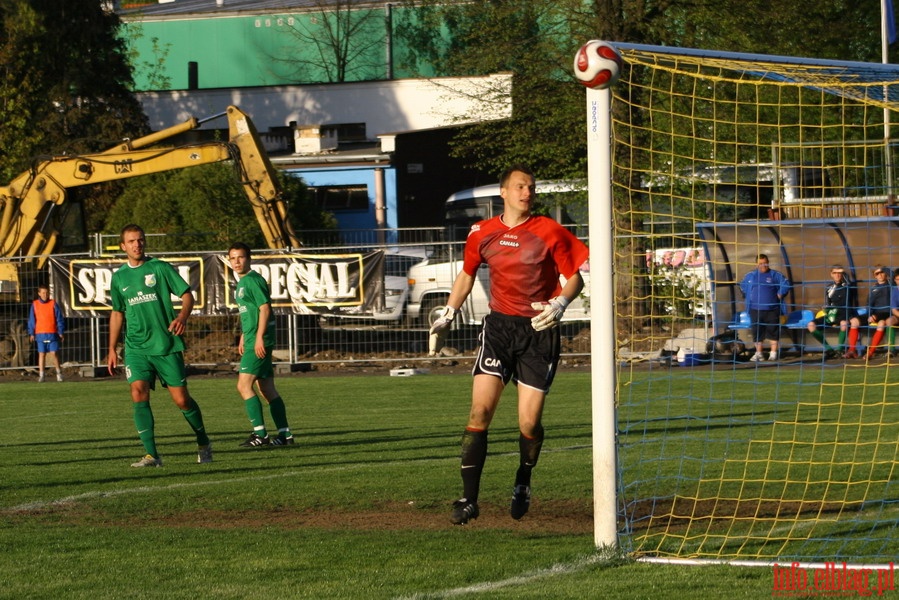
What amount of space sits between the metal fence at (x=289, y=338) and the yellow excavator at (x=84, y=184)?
18 centimetres

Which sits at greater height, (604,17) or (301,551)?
(604,17)

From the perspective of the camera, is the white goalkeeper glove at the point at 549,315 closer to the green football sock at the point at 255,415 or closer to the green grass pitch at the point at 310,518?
the green grass pitch at the point at 310,518

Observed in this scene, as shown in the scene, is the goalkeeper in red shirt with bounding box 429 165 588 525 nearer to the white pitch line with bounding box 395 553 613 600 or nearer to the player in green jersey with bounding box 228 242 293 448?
the white pitch line with bounding box 395 553 613 600

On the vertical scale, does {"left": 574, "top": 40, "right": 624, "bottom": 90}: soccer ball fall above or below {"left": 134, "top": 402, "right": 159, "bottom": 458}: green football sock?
above

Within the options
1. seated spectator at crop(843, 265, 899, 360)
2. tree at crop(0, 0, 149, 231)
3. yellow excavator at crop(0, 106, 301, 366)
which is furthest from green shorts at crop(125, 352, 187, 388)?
tree at crop(0, 0, 149, 231)

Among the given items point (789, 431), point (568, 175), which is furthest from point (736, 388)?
point (568, 175)

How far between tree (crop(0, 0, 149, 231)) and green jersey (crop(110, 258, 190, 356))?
2587cm

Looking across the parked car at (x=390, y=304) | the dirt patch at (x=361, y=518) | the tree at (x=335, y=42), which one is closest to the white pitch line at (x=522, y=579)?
the dirt patch at (x=361, y=518)

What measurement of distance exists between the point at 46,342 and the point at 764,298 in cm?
1244

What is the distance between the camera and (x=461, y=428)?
13391 millimetres

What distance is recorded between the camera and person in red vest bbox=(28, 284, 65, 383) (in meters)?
22.5

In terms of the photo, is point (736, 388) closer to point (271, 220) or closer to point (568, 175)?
point (271, 220)

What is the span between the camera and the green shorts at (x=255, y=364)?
1203 cm

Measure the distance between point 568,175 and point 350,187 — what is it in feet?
39.8
